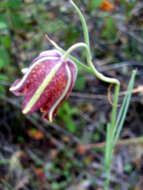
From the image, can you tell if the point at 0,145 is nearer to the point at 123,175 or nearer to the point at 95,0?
the point at 123,175

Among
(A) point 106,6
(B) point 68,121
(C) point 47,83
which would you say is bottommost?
(B) point 68,121

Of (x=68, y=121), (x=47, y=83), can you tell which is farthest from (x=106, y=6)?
(x=47, y=83)

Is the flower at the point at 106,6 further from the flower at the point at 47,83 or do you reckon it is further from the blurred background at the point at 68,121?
→ the flower at the point at 47,83

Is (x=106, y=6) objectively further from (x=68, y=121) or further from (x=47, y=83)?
(x=47, y=83)

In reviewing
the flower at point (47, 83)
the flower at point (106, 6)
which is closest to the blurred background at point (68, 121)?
the flower at point (106, 6)

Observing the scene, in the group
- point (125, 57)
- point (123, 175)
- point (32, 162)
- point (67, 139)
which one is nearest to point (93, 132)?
point (67, 139)

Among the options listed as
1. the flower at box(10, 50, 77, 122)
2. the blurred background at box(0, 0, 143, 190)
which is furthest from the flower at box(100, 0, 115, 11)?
the flower at box(10, 50, 77, 122)
